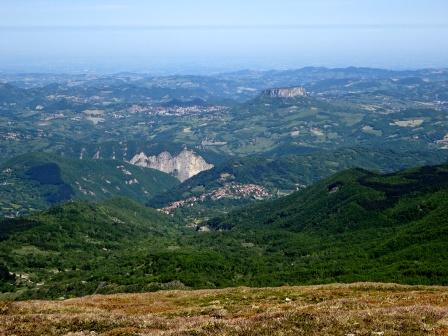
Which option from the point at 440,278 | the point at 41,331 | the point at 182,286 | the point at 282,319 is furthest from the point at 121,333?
the point at 440,278

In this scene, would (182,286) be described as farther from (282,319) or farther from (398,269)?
(282,319)

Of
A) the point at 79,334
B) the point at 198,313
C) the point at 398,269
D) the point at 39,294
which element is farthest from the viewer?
the point at 39,294

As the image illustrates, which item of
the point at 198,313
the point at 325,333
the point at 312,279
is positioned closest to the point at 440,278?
the point at 312,279

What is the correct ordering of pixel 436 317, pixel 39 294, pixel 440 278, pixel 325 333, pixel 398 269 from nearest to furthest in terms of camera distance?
pixel 325 333 → pixel 436 317 → pixel 440 278 → pixel 398 269 → pixel 39 294

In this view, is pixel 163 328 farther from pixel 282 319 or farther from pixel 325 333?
pixel 325 333

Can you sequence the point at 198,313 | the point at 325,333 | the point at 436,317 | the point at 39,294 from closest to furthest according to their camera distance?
1. the point at 325,333
2. the point at 436,317
3. the point at 198,313
4. the point at 39,294

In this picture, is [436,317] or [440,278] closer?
[436,317]

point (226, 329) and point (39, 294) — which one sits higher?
point (226, 329)

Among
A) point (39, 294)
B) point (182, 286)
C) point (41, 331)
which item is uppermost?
point (41, 331)

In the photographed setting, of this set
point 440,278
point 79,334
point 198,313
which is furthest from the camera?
point 440,278
